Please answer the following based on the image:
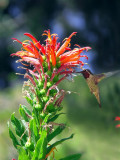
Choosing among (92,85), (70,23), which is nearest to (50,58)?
(92,85)

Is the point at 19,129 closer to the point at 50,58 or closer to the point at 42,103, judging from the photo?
the point at 42,103

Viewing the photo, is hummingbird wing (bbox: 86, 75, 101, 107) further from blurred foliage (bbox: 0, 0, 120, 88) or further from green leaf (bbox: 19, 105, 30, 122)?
blurred foliage (bbox: 0, 0, 120, 88)

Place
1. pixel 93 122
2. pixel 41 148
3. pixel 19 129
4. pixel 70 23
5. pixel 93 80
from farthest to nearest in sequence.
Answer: pixel 70 23
pixel 93 122
pixel 93 80
pixel 19 129
pixel 41 148

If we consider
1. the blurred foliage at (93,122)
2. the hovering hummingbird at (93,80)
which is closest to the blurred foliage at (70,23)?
the blurred foliage at (93,122)

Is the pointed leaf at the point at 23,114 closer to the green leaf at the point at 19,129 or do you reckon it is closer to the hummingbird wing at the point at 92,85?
the green leaf at the point at 19,129

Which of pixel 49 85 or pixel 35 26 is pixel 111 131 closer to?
pixel 49 85

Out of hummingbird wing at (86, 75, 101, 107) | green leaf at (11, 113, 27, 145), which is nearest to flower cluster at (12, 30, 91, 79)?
hummingbird wing at (86, 75, 101, 107)

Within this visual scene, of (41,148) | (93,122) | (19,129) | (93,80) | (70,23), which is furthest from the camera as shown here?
(70,23)
